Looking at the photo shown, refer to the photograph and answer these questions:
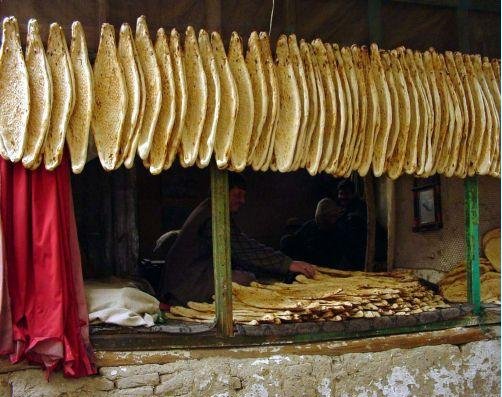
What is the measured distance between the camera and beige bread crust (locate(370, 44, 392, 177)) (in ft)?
16.1

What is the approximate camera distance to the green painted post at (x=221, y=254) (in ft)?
15.3

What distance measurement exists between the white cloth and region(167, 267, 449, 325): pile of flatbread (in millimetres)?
370

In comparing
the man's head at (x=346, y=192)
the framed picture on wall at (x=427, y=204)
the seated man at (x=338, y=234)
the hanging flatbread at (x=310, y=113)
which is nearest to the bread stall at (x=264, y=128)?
the hanging flatbread at (x=310, y=113)

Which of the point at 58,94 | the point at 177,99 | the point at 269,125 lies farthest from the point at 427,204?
the point at 58,94

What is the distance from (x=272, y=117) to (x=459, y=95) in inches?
53.7

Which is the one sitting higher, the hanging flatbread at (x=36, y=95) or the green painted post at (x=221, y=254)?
the hanging flatbread at (x=36, y=95)

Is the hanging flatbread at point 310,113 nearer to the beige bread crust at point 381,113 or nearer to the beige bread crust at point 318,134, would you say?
the beige bread crust at point 318,134

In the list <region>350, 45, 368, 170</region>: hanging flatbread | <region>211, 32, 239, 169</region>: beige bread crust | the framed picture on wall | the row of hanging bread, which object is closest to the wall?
the framed picture on wall

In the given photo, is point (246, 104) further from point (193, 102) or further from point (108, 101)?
point (108, 101)

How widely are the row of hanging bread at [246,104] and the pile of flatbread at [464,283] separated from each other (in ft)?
3.09

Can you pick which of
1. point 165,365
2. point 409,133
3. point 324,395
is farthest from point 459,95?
point 165,365

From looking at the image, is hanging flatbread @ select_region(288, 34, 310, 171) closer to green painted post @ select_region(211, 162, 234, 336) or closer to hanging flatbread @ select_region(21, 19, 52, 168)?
green painted post @ select_region(211, 162, 234, 336)

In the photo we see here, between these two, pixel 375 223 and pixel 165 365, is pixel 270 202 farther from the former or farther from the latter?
pixel 165 365

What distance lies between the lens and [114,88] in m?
4.32
